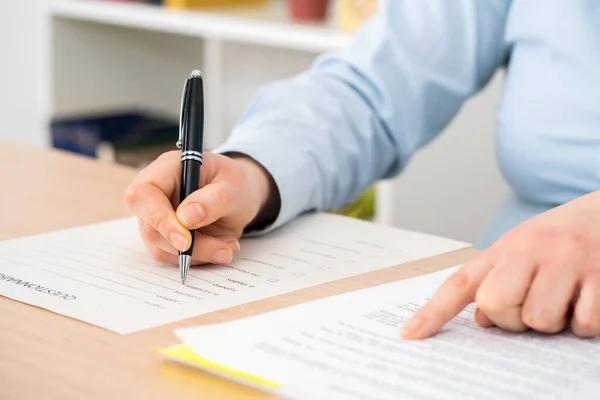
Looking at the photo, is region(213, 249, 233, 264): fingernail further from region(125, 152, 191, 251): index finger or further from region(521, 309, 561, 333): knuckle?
region(521, 309, 561, 333): knuckle

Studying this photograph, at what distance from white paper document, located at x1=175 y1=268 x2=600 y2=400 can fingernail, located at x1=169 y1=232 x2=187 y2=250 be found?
0.11m

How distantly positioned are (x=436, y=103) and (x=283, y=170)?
1.05 feet

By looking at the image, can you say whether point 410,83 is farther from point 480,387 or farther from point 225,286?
point 480,387

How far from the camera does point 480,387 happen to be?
18.3 inches

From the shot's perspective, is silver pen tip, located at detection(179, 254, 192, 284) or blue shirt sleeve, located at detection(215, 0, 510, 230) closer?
silver pen tip, located at detection(179, 254, 192, 284)

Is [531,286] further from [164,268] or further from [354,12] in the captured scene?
[354,12]

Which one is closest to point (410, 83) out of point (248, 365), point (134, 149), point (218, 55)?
point (248, 365)

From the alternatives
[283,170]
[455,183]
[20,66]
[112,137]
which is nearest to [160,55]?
[112,137]

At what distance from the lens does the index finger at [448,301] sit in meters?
0.54

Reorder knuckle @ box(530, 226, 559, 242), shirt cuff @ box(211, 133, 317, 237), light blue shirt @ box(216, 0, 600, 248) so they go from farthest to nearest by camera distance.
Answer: light blue shirt @ box(216, 0, 600, 248), shirt cuff @ box(211, 133, 317, 237), knuckle @ box(530, 226, 559, 242)

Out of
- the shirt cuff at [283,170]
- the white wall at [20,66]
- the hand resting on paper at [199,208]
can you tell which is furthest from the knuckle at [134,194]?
the white wall at [20,66]

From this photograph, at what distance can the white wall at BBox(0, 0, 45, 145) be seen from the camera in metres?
2.75

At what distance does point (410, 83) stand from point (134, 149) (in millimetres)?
1222

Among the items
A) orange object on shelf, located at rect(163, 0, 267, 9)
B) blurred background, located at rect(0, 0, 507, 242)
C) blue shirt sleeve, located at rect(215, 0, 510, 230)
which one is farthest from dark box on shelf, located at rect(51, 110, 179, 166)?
blue shirt sleeve, located at rect(215, 0, 510, 230)
